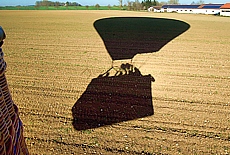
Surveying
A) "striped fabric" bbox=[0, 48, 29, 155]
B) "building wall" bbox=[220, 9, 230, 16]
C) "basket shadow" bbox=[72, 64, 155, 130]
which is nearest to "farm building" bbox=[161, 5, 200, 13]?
"building wall" bbox=[220, 9, 230, 16]

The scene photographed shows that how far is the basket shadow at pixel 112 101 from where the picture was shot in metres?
3.91

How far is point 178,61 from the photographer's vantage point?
8062 millimetres

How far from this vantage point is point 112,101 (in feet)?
Answer: 15.0

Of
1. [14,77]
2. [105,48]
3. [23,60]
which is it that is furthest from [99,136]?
[105,48]

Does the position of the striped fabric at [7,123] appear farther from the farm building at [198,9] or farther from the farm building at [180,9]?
the farm building at [180,9]

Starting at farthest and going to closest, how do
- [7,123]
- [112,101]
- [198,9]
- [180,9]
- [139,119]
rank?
[180,9], [198,9], [112,101], [139,119], [7,123]

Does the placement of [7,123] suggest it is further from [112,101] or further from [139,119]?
[112,101]

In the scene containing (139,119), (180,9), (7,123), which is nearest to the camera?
(7,123)

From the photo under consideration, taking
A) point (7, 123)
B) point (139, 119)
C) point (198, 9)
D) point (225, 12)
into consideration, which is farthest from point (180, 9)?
point (7, 123)

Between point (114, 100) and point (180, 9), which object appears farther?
point (180, 9)

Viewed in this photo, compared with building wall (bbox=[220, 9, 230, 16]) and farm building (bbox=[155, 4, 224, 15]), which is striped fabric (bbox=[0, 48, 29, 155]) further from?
farm building (bbox=[155, 4, 224, 15])

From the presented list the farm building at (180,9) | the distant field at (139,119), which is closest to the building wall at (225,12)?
the farm building at (180,9)

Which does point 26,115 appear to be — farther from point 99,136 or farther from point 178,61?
point 178,61

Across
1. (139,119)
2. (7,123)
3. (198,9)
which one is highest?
(198,9)
